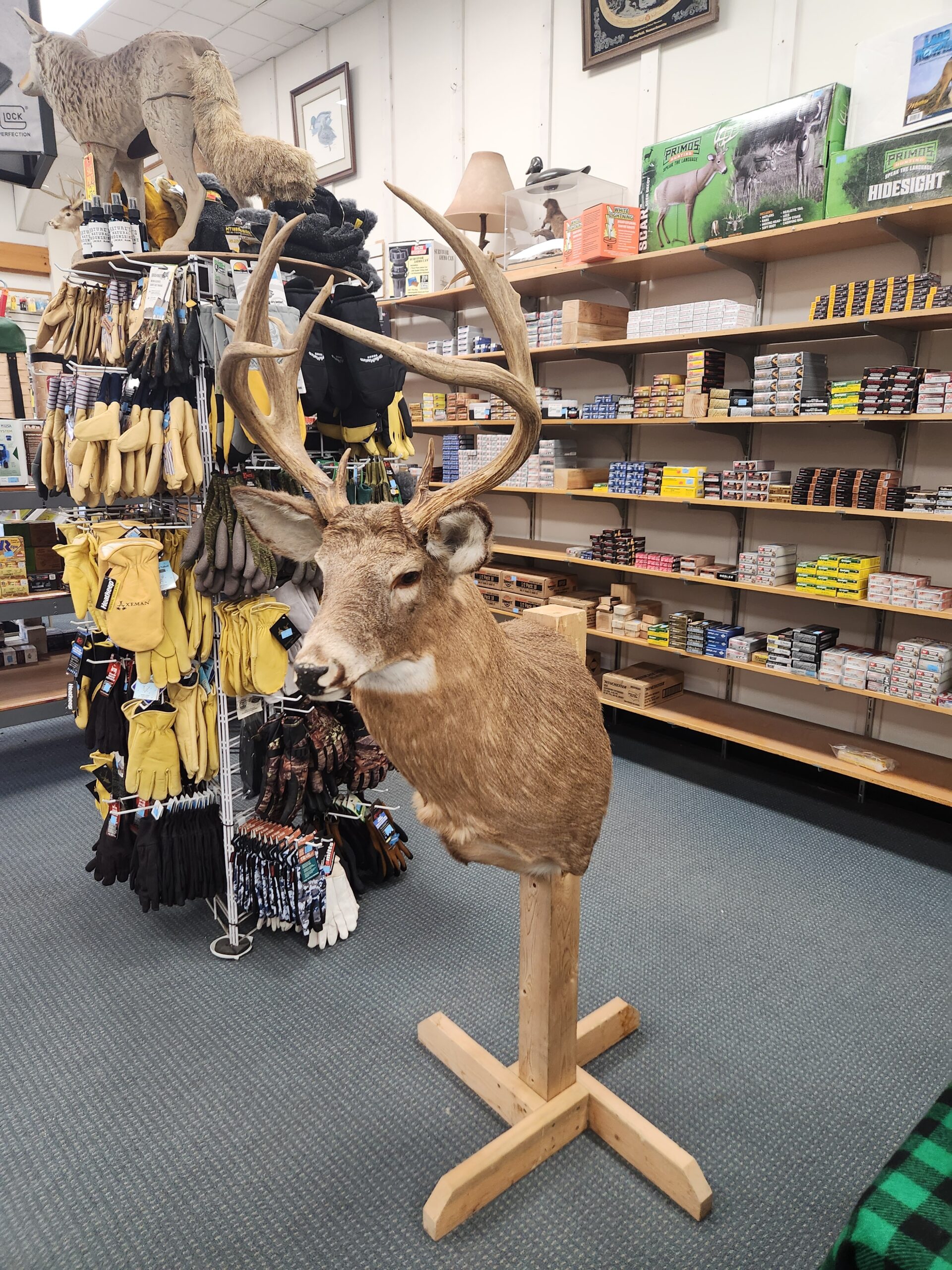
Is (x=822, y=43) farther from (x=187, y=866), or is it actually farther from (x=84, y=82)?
(x=187, y=866)

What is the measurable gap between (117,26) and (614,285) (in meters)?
5.27

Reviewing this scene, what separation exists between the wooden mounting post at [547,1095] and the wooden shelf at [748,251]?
2.51 meters

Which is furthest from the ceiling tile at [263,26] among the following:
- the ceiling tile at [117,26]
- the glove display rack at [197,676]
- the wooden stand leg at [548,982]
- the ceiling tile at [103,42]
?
the wooden stand leg at [548,982]

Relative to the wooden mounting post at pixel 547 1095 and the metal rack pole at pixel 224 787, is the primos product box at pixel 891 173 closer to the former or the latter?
the wooden mounting post at pixel 547 1095

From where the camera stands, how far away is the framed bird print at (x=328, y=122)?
238 inches

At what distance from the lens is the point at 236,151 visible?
2.85 meters

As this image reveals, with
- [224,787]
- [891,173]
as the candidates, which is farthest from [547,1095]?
[891,173]

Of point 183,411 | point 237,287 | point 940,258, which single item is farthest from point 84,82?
point 940,258

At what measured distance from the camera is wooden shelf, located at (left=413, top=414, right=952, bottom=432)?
3172mm

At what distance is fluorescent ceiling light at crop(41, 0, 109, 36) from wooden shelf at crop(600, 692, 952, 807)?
19.9 ft

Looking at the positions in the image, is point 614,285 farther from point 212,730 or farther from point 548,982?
point 548,982

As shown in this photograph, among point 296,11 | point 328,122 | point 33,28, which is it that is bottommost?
point 33,28

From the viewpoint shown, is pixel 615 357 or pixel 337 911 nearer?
pixel 337 911

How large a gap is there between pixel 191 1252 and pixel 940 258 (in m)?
4.40
